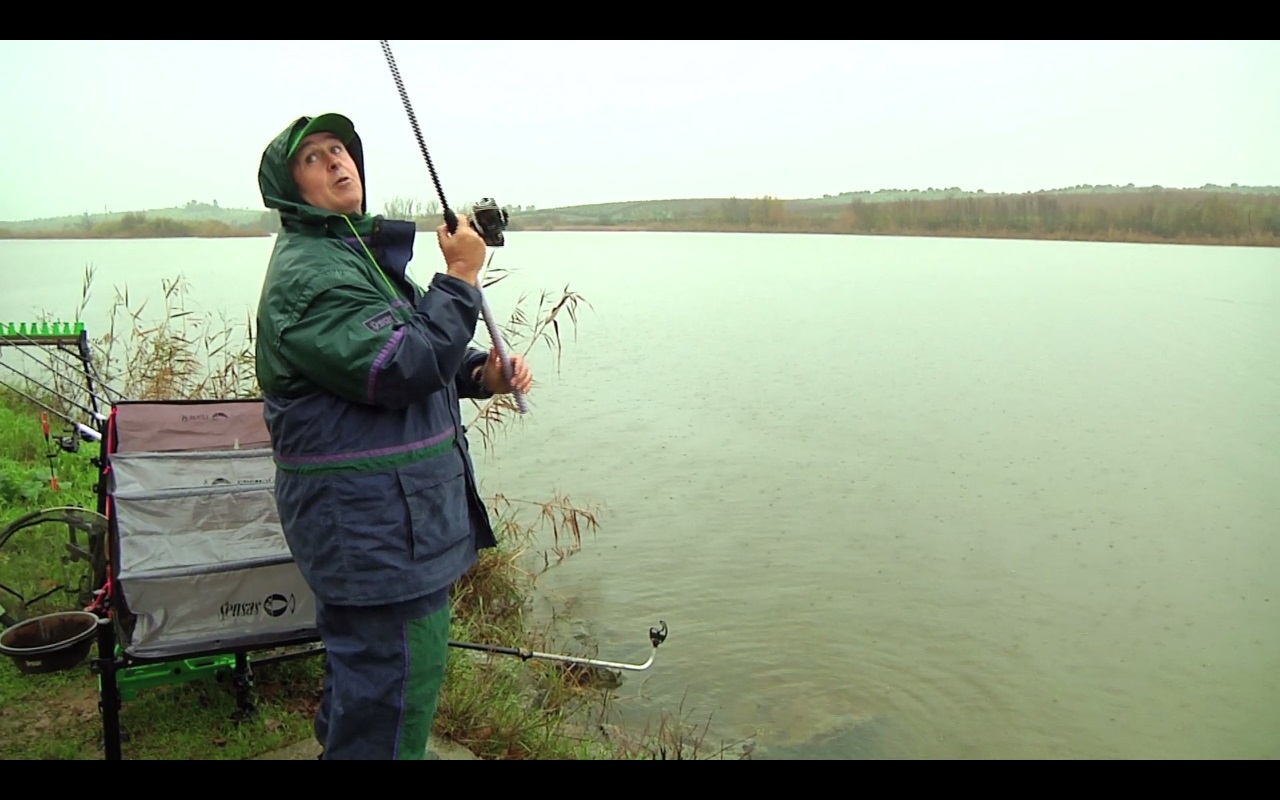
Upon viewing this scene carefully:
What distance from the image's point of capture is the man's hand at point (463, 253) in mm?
2084

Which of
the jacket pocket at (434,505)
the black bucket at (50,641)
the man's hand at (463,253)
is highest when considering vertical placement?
the man's hand at (463,253)

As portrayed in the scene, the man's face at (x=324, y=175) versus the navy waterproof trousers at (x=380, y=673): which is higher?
the man's face at (x=324, y=175)

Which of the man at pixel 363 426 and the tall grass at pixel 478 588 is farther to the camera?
the tall grass at pixel 478 588

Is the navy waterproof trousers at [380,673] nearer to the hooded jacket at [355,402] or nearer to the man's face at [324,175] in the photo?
the hooded jacket at [355,402]

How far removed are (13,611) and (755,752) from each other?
9.66 feet

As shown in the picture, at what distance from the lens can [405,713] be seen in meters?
2.12

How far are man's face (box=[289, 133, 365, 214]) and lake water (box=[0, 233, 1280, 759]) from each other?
8.17 feet

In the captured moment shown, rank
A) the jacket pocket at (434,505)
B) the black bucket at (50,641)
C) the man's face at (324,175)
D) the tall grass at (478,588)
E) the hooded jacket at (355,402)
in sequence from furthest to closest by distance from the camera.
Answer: the tall grass at (478,588), the black bucket at (50,641), the man's face at (324,175), the jacket pocket at (434,505), the hooded jacket at (355,402)

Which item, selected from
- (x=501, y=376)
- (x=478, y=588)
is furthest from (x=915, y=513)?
(x=501, y=376)

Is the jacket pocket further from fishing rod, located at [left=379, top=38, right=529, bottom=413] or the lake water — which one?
the lake water

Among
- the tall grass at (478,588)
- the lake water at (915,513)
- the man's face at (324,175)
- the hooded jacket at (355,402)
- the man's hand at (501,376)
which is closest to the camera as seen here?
the hooded jacket at (355,402)

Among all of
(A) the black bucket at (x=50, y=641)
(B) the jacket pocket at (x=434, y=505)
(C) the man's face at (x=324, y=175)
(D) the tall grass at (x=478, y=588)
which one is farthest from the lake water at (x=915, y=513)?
(B) the jacket pocket at (x=434, y=505)

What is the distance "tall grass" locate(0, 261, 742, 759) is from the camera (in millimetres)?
3152

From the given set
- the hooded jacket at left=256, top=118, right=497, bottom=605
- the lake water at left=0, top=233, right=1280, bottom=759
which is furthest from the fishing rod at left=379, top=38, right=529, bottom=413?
the lake water at left=0, top=233, right=1280, bottom=759
